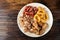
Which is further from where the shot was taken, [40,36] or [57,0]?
[57,0]

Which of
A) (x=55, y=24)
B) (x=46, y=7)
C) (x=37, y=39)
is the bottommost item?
(x=37, y=39)

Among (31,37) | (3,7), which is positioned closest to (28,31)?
(31,37)

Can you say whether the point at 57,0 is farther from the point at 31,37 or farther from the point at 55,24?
the point at 31,37

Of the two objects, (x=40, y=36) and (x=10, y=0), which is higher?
(x=10, y=0)
